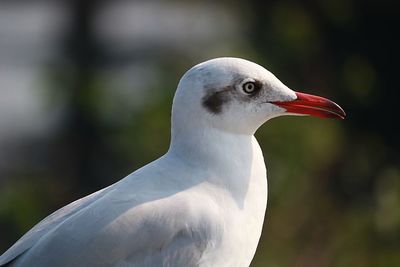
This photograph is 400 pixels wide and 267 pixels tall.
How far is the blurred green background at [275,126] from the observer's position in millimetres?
7391

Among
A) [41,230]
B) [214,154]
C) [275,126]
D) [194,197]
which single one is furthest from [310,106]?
[275,126]

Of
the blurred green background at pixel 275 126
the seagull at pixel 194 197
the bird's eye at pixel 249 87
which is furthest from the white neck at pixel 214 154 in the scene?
the blurred green background at pixel 275 126

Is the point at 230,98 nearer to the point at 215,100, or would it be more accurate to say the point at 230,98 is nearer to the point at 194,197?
the point at 215,100

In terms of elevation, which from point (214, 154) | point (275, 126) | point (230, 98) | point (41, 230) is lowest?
point (275, 126)

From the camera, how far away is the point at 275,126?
7500mm

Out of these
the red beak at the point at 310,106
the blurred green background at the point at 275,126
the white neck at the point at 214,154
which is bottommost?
the blurred green background at the point at 275,126

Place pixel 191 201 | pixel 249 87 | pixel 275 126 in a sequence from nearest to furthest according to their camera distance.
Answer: pixel 191 201
pixel 249 87
pixel 275 126

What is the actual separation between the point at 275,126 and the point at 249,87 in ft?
11.8

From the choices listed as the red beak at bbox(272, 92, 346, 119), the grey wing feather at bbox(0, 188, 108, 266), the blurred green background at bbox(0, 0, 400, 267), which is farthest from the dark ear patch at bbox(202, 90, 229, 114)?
the blurred green background at bbox(0, 0, 400, 267)

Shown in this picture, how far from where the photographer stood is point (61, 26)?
11977 millimetres

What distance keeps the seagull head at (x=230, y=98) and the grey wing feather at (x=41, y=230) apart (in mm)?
386

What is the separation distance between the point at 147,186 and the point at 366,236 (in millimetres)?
3813

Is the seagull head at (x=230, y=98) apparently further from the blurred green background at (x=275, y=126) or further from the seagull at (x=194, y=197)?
the blurred green background at (x=275, y=126)

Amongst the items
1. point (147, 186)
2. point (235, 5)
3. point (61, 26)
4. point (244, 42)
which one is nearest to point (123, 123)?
point (244, 42)
